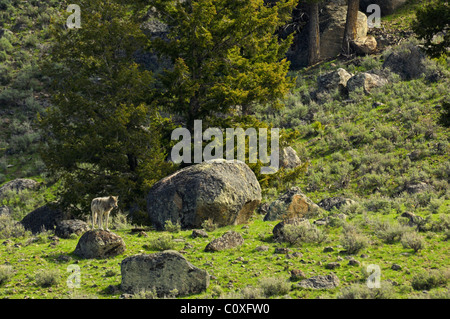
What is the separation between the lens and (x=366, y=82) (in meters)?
33.0

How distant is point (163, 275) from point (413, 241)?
639 cm

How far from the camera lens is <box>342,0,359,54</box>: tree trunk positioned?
36719 mm

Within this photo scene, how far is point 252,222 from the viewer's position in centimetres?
1775

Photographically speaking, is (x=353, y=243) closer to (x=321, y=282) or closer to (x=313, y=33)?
(x=321, y=282)

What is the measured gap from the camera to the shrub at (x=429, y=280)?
33.6ft

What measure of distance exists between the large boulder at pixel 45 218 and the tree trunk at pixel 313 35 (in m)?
25.0

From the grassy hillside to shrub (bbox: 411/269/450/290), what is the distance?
2 cm

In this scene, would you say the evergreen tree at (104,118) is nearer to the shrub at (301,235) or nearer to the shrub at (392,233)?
the shrub at (301,235)

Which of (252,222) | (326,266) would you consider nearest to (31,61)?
(252,222)

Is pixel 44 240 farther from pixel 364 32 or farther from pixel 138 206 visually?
pixel 364 32

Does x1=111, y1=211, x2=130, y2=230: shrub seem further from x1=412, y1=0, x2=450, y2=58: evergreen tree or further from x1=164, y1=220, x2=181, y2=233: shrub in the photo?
x1=412, y1=0, x2=450, y2=58: evergreen tree

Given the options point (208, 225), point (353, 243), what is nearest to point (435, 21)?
point (353, 243)

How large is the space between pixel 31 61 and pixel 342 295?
40.1m

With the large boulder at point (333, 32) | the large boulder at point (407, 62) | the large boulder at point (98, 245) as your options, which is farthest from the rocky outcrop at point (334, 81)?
the large boulder at point (98, 245)
